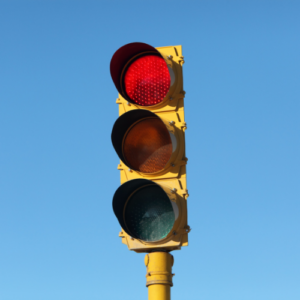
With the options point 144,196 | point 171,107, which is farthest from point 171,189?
point 171,107

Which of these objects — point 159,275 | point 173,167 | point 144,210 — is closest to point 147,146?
point 173,167

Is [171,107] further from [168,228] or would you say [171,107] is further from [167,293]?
[167,293]

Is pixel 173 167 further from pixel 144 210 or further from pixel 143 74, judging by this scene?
pixel 143 74

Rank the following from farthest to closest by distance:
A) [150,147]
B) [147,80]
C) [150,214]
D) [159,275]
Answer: [147,80]
[150,147]
[150,214]
[159,275]

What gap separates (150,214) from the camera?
199 inches

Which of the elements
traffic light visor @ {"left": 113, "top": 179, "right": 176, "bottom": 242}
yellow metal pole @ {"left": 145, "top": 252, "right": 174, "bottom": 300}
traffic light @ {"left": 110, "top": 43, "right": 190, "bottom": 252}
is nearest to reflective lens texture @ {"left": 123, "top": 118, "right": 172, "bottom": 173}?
traffic light @ {"left": 110, "top": 43, "right": 190, "bottom": 252}

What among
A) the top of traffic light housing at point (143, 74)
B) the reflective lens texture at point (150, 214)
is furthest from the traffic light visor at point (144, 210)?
the top of traffic light housing at point (143, 74)

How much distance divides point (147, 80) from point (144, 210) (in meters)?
1.27

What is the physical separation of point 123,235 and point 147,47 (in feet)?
5.92

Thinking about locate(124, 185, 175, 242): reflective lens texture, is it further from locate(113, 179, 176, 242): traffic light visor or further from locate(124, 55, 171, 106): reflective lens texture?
locate(124, 55, 171, 106): reflective lens texture

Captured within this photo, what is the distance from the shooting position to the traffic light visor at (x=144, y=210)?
5.01 m

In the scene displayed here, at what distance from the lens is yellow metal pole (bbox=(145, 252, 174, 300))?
15.4 feet

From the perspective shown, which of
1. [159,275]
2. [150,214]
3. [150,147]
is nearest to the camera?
[159,275]

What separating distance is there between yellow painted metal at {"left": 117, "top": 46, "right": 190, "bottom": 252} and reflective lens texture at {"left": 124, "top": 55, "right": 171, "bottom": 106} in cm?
9
